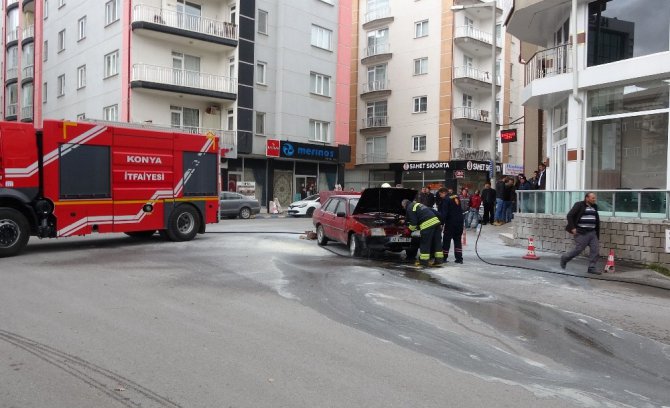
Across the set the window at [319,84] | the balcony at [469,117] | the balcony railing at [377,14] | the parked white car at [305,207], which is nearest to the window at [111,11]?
the window at [319,84]

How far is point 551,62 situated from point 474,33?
83.0 ft

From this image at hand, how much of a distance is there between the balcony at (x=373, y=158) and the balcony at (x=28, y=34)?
2561cm

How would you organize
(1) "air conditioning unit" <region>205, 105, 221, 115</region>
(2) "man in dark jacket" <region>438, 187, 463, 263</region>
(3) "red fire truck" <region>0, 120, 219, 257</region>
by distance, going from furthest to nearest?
(1) "air conditioning unit" <region>205, 105, 221, 115</region>, (2) "man in dark jacket" <region>438, 187, 463, 263</region>, (3) "red fire truck" <region>0, 120, 219, 257</region>

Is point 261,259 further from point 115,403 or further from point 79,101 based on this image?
point 79,101

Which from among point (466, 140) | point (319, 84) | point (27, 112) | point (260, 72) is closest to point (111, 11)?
point (260, 72)

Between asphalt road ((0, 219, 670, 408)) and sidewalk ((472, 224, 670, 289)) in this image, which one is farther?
sidewalk ((472, 224, 670, 289))

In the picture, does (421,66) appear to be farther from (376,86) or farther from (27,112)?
(27,112)

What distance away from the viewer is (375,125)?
43219mm

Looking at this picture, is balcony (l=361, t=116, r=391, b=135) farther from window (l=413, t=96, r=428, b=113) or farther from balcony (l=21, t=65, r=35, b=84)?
balcony (l=21, t=65, r=35, b=84)

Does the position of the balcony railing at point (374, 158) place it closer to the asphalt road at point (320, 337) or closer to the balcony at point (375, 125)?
the balcony at point (375, 125)

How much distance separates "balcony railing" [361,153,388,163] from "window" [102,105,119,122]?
20293mm

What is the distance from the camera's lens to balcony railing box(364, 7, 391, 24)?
42.6m

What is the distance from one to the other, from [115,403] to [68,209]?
948 centimetres

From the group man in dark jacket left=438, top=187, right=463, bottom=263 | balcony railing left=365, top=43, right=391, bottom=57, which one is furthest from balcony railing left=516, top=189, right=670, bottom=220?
balcony railing left=365, top=43, right=391, bottom=57
